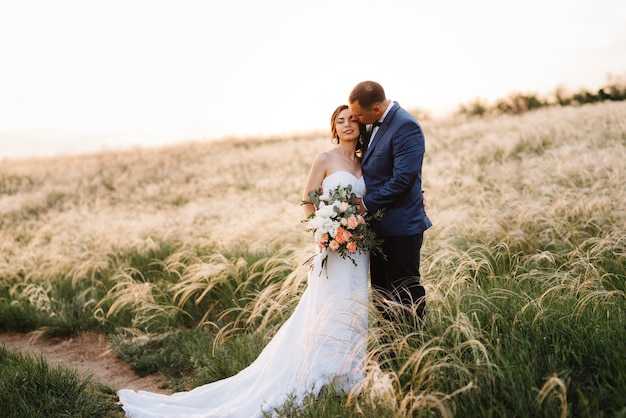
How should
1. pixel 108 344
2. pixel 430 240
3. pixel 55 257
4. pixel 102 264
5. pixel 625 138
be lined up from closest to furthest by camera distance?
1. pixel 108 344
2. pixel 430 240
3. pixel 102 264
4. pixel 55 257
5. pixel 625 138

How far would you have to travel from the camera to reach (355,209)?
13.3 feet

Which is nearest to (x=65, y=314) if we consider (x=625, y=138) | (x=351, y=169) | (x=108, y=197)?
(x=351, y=169)

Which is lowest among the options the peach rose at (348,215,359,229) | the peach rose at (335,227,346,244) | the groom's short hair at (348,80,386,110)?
the peach rose at (335,227,346,244)

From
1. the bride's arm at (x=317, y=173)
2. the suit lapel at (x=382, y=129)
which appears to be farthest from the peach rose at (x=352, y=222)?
the suit lapel at (x=382, y=129)

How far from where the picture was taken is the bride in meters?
4.16

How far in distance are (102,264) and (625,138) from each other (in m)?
10.1

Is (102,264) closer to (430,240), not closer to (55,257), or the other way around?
(55,257)

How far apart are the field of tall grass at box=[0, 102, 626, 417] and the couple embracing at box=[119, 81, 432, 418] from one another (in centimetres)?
24

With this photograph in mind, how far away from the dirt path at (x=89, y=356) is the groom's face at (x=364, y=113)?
10.5 ft

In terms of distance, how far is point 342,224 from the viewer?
4059 mm

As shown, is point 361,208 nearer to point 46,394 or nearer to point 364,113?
point 364,113

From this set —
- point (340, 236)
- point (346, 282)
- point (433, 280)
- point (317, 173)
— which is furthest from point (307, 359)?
point (433, 280)

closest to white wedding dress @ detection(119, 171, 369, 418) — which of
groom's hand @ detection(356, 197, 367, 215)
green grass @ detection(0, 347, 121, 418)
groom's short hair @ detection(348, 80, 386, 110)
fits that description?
groom's hand @ detection(356, 197, 367, 215)

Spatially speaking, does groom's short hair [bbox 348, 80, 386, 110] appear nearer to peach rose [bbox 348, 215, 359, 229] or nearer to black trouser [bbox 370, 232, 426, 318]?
peach rose [bbox 348, 215, 359, 229]
